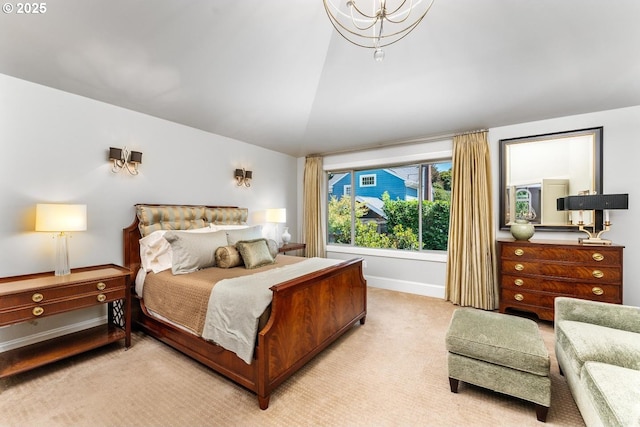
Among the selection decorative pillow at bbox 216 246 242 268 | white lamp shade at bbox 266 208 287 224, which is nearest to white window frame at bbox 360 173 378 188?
white lamp shade at bbox 266 208 287 224

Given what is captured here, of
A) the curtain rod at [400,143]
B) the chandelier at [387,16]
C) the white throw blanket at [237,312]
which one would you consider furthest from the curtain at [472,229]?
the white throw blanket at [237,312]

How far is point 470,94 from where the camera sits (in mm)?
2863

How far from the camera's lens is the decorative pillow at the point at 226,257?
9.37 ft

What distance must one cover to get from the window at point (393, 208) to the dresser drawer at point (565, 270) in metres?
1.13

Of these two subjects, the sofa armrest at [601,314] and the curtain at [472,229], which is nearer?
the sofa armrest at [601,314]

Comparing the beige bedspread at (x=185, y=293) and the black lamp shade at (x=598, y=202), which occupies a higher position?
the black lamp shade at (x=598, y=202)

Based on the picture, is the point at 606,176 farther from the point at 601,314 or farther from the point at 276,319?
the point at 276,319

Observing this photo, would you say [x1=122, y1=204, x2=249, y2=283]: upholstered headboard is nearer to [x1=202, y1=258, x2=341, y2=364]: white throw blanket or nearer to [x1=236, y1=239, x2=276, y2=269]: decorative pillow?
[x1=236, y1=239, x2=276, y2=269]: decorative pillow

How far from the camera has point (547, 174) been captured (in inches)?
134

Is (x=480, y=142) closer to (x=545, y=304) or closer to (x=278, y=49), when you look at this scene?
(x=545, y=304)

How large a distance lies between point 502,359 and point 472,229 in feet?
7.58

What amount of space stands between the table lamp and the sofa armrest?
411cm

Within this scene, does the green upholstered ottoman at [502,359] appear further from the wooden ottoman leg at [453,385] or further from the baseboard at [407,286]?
the baseboard at [407,286]

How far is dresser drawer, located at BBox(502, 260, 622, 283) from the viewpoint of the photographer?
2.73 meters
